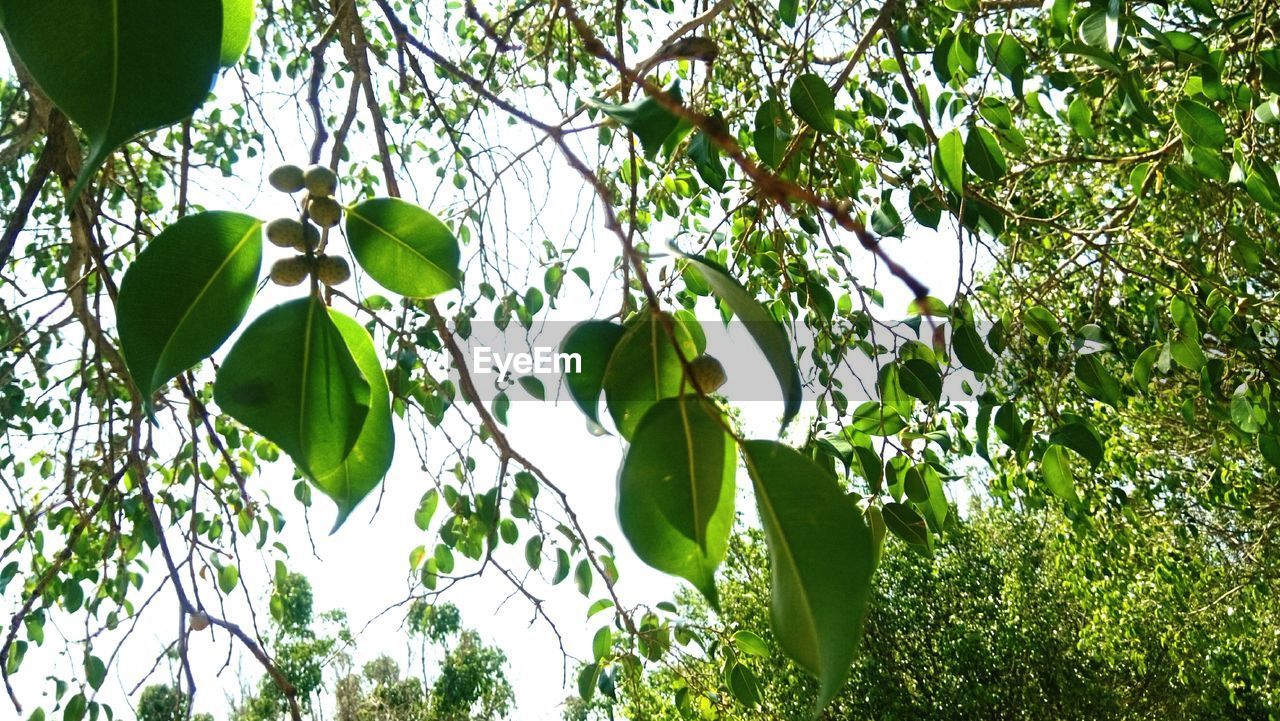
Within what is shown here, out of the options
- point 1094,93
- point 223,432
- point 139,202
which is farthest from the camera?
point 223,432

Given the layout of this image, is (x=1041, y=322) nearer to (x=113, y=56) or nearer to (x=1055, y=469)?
(x=1055, y=469)

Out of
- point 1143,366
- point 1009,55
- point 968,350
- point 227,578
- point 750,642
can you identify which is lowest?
point 750,642

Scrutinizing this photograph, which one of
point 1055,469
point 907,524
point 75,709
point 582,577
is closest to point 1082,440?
point 1055,469

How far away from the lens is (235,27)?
285 millimetres

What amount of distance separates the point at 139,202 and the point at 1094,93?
1.30 metres

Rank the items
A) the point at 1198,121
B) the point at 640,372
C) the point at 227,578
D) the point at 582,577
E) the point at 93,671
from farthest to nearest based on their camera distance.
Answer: the point at 227,578 → the point at 582,577 → the point at 93,671 → the point at 1198,121 → the point at 640,372

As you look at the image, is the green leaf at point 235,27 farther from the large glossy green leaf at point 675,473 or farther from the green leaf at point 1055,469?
the green leaf at point 1055,469

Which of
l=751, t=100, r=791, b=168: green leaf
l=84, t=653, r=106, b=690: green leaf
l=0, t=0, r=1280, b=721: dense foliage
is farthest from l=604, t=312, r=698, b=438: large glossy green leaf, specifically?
l=84, t=653, r=106, b=690: green leaf

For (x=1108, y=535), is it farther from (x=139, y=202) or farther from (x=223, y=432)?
(x=139, y=202)

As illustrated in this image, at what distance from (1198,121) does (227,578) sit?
1524 mm

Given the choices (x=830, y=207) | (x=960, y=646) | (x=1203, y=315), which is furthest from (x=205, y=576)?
(x=960, y=646)

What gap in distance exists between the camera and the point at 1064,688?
324 inches

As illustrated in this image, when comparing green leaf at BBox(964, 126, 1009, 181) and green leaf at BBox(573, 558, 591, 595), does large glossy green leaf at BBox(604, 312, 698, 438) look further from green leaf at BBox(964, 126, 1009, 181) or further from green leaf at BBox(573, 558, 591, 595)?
green leaf at BBox(573, 558, 591, 595)

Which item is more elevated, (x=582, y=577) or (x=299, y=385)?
(x=582, y=577)
